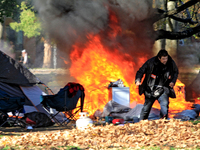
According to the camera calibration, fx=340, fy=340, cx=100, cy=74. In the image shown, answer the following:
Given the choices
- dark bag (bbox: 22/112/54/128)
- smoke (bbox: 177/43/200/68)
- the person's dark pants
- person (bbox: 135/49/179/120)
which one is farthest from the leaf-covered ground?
smoke (bbox: 177/43/200/68)

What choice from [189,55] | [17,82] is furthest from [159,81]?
[189,55]

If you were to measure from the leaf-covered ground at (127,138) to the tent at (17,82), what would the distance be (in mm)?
4144

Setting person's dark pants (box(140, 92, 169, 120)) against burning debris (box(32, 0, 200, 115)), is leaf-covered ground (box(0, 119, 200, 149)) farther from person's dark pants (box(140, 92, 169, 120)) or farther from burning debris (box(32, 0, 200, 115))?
burning debris (box(32, 0, 200, 115))

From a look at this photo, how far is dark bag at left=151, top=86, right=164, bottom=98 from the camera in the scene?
7203 mm

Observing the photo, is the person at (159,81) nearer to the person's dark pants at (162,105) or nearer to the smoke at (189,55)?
the person's dark pants at (162,105)

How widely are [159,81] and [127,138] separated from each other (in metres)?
2.12

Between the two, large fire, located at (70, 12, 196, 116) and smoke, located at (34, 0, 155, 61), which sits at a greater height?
smoke, located at (34, 0, 155, 61)

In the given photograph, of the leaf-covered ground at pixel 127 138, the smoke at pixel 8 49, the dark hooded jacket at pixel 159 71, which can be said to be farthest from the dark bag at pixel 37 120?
the smoke at pixel 8 49

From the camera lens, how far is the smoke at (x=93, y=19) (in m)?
12.5

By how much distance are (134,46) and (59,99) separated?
542cm

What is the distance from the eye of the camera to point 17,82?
1027 cm

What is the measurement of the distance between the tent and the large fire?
2.27m

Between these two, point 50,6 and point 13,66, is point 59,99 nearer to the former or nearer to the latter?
point 13,66

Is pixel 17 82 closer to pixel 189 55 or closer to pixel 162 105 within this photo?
pixel 162 105
